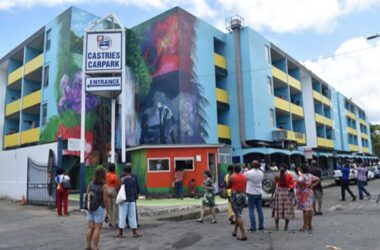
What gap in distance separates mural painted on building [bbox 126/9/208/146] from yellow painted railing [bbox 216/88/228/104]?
2.02 metres

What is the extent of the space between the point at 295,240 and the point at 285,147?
77.6ft

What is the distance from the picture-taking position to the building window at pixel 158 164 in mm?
20375

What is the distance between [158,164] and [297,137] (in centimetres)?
1870

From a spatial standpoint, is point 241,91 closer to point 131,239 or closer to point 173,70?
point 173,70

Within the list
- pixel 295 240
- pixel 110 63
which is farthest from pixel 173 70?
pixel 295 240

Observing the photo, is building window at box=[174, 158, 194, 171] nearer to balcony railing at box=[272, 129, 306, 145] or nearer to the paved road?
the paved road

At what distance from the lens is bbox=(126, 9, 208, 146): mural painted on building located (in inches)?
984

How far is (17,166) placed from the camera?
65.4 feet

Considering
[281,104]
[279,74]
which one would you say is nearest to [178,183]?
[281,104]

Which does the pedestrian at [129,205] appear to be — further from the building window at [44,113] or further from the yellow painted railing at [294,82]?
the yellow painted railing at [294,82]

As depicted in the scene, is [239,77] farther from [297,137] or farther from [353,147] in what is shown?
[353,147]

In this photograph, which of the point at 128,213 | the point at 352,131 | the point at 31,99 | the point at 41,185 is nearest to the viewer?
the point at 128,213

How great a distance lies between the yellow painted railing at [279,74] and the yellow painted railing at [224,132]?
7.49 meters

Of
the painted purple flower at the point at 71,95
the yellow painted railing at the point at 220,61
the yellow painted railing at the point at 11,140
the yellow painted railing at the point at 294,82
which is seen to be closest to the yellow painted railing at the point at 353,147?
the yellow painted railing at the point at 294,82
